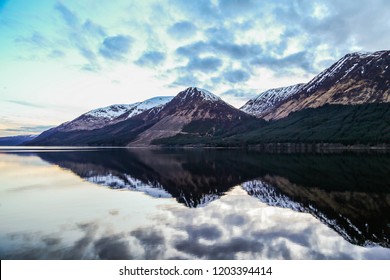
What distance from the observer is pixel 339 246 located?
1902 cm

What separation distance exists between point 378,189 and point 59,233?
113 feet

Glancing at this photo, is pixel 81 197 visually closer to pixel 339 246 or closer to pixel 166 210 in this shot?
pixel 166 210

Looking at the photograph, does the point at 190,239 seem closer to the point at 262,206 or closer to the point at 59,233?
the point at 59,233

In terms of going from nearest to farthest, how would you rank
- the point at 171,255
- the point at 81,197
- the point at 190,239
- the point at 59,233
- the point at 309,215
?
the point at 171,255 < the point at 190,239 < the point at 59,233 < the point at 309,215 < the point at 81,197

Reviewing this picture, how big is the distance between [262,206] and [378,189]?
17102 millimetres

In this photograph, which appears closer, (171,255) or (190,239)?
(171,255)

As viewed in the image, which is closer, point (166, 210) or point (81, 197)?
point (166, 210)

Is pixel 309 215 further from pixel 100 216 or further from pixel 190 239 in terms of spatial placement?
pixel 100 216

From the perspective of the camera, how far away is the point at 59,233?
852 inches

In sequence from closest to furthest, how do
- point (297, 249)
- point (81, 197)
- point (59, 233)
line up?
point (297, 249) → point (59, 233) → point (81, 197)
